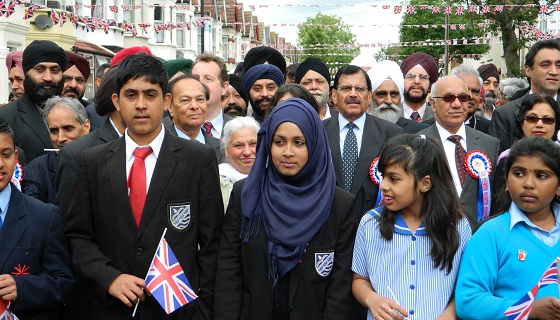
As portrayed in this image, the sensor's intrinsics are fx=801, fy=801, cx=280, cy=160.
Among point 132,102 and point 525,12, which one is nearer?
point 132,102

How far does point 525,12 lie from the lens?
30531 mm

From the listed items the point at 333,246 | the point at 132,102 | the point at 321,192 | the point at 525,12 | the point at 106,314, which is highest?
the point at 525,12

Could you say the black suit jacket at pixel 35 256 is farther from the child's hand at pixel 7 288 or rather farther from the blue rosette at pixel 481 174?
the blue rosette at pixel 481 174

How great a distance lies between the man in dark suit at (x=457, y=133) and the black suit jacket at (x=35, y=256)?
2.79m

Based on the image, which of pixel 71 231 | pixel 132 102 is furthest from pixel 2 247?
pixel 132 102

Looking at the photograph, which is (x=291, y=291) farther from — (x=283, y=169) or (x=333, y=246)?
(x=283, y=169)

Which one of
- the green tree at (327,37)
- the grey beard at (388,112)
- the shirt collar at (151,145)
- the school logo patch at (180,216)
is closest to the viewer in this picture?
the school logo patch at (180,216)

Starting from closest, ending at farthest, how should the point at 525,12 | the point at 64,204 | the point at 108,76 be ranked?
the point at 64,204 → the point at 108,76 → the point at 525,12

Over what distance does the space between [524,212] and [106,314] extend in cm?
239

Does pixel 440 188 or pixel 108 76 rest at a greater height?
pixel 108 76

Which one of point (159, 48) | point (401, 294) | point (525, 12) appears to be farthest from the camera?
point (159, 48)

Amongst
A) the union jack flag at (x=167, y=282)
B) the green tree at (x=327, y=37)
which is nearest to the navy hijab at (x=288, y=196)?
the union jack flag at (x=167, y=282)

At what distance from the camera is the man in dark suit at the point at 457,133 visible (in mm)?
5742

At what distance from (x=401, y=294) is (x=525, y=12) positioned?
28.3m
